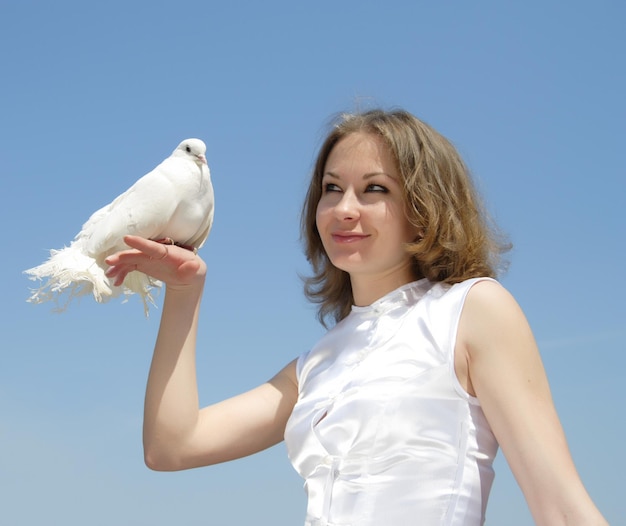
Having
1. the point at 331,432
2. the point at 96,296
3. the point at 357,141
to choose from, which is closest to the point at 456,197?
the point at 357,141

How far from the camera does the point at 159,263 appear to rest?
9.50 feet

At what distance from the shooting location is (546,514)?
2057 millimetres

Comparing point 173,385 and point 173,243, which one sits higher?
point 173,243

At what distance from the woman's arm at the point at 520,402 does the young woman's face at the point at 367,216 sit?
40 cm

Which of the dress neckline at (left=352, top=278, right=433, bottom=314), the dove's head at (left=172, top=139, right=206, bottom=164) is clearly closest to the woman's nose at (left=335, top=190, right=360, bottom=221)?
the dress neckline at (left=352, top=278, right=433, bottom=314)

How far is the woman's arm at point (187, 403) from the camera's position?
2.90 metres

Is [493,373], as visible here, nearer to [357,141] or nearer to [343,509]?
[343,509]

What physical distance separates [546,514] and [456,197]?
114 centimetres

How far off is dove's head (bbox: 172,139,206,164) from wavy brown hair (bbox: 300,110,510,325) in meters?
0.72

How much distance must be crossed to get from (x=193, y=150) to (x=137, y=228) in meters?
0.65

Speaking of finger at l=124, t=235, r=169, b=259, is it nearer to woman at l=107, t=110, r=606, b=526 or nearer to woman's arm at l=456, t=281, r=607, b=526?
woman at l=107, t=110, r=606, b=526

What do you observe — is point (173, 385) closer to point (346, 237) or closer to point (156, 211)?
point (156, 211)

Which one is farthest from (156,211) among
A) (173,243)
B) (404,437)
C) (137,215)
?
(404,437)

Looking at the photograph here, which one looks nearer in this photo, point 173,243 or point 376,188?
point 376,188
